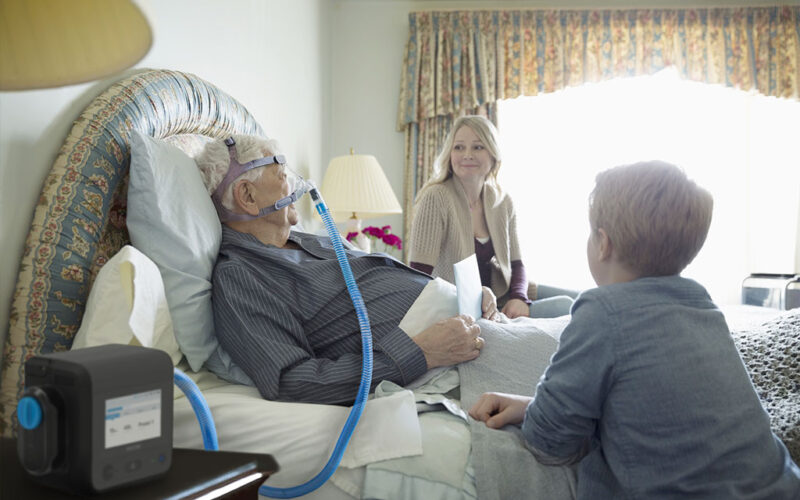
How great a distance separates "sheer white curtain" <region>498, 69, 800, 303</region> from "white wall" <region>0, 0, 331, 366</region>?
149cm

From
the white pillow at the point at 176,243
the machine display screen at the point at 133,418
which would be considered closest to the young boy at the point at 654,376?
the machine display screen at the point at 133,418

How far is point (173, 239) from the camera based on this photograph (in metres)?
1.37

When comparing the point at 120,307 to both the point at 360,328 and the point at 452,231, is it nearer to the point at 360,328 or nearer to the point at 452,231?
the point at 360,328

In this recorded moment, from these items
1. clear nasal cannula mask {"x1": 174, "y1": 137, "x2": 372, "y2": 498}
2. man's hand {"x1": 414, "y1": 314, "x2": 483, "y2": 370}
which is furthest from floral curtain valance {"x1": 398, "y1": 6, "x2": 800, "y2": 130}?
man's hand {"x1": 414, "y1": 314, "x2": 483, "y2": 370}

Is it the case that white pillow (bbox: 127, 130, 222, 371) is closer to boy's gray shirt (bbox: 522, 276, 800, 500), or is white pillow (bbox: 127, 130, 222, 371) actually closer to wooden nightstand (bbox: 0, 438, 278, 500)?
wooden nightstand (bbox: 0, 438, 278, 500)

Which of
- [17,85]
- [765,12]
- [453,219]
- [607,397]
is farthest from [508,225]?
[765,12]

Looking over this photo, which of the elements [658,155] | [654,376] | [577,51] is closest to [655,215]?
[654,376]

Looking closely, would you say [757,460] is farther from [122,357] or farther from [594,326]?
[122,357]

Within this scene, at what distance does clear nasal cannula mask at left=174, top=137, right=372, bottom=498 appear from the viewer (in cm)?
104

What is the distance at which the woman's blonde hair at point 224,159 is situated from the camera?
1.64 m

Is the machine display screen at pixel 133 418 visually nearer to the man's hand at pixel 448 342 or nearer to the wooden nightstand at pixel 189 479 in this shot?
the wooden nightstand at pixel 189 479

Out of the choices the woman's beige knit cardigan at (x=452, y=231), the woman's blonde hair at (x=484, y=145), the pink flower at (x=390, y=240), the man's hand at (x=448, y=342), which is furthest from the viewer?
the pink flower at (x=390, y=240)

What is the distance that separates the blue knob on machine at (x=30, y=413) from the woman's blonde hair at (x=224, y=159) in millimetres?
978

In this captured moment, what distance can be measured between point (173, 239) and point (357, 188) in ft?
7.21
